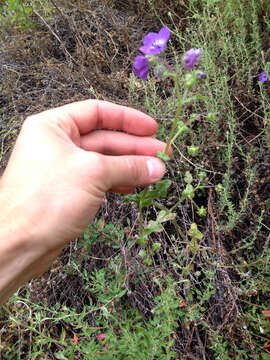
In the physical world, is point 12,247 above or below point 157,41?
below

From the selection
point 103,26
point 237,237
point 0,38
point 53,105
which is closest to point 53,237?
point 237,237

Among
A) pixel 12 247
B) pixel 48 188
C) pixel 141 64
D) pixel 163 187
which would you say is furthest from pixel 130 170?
pixel 12 247

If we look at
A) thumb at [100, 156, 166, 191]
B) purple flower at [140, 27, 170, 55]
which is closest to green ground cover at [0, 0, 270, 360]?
thumb at [100, 156, 166, 191]

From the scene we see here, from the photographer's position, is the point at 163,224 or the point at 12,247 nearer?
the point at 12,247

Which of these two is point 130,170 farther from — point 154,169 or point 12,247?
point 12,247

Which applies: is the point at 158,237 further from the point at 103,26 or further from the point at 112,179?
the point at 103,26

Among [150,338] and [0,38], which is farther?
[0,38]
